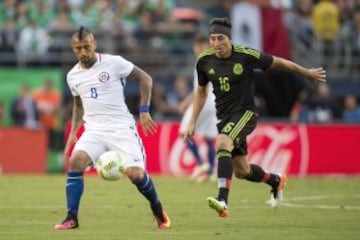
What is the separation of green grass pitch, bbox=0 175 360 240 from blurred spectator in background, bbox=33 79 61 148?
192 inches

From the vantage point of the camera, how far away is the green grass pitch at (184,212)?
489 inches

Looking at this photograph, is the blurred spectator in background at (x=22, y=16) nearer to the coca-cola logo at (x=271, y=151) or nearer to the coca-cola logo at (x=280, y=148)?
the coca-cola logo at (x=271, y=151)

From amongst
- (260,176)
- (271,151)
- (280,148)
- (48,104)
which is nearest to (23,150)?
(48,104)

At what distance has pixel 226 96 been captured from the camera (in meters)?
14.5

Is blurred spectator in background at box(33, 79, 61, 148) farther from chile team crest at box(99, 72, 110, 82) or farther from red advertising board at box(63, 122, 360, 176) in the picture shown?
chile team crest at box(99, 72, 110, 82)

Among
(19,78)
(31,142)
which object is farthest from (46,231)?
(19,78)

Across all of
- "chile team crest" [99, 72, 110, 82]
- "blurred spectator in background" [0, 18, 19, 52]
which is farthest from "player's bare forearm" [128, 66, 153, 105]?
"blurred spectator in background" [0, 18, 19, 52]

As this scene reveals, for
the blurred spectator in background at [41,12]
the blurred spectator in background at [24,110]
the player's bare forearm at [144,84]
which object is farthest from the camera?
the blurred spectator in background at [41,12]

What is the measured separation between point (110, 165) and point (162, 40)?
17.5 meters

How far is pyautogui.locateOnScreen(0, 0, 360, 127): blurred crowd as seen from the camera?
1105 inches

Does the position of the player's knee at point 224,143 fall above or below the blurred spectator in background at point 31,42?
above

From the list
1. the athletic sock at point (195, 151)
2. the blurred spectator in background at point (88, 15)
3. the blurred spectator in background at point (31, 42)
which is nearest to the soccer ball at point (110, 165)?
the athletic sock at point (195, 151)

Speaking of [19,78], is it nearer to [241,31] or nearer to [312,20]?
[241,31]

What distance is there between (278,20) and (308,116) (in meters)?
3.23
